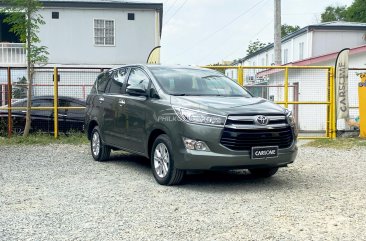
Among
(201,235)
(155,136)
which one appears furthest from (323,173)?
(201,235)

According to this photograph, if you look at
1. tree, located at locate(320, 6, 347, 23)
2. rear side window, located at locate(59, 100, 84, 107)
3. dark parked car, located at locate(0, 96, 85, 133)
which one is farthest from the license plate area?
tree, located at locate(320, 6, 347, 23)

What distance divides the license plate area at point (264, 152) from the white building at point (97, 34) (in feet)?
61.0

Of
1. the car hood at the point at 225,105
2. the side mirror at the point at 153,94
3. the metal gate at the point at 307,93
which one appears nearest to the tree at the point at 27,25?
the metal gate at the point at 307,93

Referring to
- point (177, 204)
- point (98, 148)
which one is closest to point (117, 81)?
point (98, 148)

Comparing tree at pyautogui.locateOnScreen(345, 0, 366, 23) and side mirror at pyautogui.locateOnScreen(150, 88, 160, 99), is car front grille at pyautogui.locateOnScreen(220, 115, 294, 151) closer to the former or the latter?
side mirror at pyautogui.locateOnScreen(150, 88, 160, 99)

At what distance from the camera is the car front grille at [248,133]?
634cm

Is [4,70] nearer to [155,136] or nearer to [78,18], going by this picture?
[155,136]

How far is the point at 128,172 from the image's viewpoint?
8141 mm

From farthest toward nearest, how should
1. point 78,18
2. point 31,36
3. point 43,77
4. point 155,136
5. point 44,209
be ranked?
point 78,18
point 43,77
point 31,36
point 155,136
point 44,209

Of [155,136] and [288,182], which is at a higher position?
[155,136]

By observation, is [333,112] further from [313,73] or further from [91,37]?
[91,37]

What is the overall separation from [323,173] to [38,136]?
7.92 m

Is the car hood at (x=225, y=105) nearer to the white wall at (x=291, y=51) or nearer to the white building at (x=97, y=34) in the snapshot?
the white building at (x=97, y=34)

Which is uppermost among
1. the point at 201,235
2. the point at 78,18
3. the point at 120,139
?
the point at 78,18
